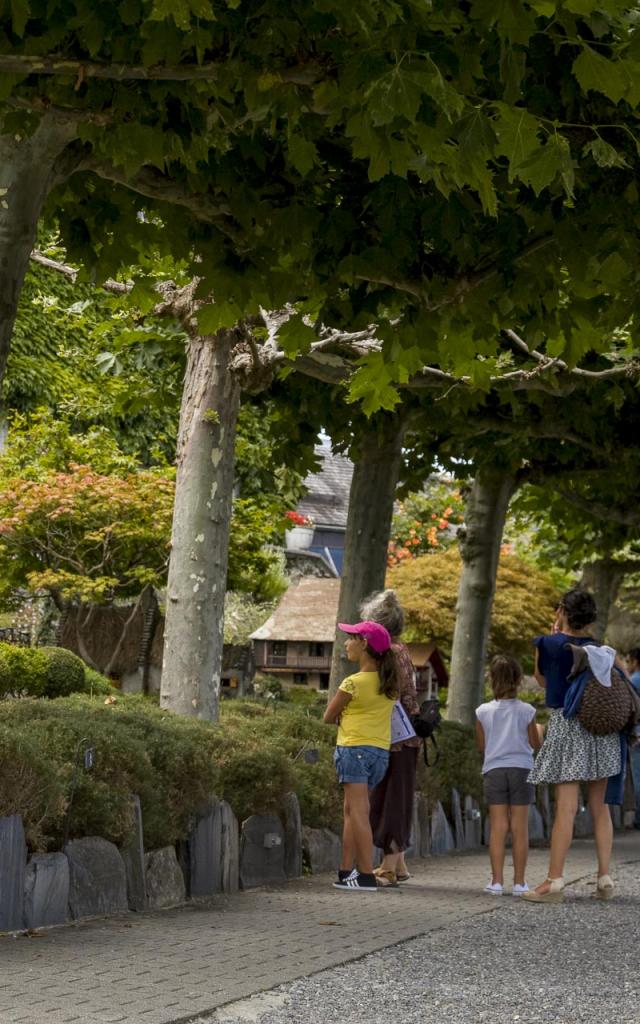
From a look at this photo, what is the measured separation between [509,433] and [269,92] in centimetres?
949

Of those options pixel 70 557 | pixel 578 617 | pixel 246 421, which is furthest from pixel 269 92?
pixel 70 557

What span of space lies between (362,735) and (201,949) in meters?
3.04

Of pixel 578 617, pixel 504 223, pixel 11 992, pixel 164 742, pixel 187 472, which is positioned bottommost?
pixel 11 992

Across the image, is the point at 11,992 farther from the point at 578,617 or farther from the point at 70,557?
the point at 70,557

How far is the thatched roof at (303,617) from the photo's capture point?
99.0 ft

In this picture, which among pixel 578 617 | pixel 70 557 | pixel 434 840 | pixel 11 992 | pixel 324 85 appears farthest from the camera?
pixel 70 557

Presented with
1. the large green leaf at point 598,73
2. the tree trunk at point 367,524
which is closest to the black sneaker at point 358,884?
the tree trunk at point 367,524

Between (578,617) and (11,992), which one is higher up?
(578,617)

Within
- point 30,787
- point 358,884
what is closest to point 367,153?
point 30,787

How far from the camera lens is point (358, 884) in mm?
9891

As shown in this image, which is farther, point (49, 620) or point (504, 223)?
point (49, 620)

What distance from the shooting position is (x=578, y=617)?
9953 mm

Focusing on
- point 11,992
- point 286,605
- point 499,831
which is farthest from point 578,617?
point 286,605

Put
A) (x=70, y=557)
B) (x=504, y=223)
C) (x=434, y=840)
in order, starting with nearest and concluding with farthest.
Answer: (x=504, y=223) → (x=434, y=840) → (x=70, y=557)
